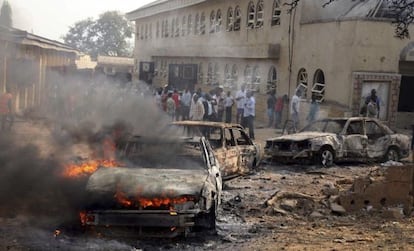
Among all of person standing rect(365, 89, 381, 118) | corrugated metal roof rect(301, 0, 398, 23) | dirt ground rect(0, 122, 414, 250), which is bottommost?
dirt ground rect(0, 122, 414, 250)

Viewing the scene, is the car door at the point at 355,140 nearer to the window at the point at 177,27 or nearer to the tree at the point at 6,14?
the tree at the point at 6,14

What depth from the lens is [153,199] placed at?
6777 millimetres

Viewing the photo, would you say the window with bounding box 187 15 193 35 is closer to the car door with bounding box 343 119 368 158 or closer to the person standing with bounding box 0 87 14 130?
the person standing with bounding box 0 87 14 130

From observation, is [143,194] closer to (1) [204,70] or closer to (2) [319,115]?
(2) [319,115]

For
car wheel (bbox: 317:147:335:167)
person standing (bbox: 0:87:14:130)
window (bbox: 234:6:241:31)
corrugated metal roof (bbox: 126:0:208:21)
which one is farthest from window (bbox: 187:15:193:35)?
car wheel (bbox: 317:147:335:167)

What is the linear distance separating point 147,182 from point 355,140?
832cm

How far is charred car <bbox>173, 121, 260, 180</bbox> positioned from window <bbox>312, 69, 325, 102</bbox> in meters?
10.9

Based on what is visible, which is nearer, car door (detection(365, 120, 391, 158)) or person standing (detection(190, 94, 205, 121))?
car door (detection(365, 120, 391, 158))

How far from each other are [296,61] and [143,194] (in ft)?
58.5

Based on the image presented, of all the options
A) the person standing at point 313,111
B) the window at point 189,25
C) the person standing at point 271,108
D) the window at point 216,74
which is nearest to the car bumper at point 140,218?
the person standing at point 313,111

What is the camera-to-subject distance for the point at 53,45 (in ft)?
81.8

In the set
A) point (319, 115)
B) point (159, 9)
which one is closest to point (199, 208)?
point (319, 115)

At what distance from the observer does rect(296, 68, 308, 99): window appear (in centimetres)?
2303

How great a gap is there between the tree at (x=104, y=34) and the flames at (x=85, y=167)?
79334mm
